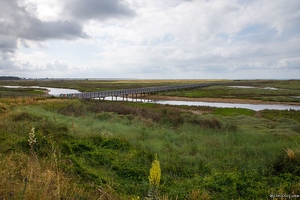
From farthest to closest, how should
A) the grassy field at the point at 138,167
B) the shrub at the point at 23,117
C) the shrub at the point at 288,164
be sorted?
the shrub at the point at 23,117
the shrub at the point at 288,164
the grassy field at the point at 138,167

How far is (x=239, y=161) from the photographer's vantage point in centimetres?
793

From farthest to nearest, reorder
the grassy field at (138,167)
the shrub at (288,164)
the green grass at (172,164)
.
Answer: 1. the shrub at (288,164)
2. the green grass at (172,164)
3. the grassy field at (138,167)

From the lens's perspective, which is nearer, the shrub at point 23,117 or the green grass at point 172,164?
the green grass at point 172,164

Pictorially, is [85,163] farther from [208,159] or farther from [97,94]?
[97,94]

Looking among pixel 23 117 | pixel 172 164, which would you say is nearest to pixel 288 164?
pixel 172 164

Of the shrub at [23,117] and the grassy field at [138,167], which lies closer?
the grassy field at [138,167]

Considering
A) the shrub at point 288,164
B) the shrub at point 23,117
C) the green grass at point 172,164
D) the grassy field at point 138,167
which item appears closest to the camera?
the grassy field at point 138,167

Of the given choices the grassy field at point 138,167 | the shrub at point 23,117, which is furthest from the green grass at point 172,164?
the shrub at point 23,117

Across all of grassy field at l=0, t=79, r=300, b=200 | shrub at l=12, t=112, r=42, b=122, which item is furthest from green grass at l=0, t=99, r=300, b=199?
shrub at l=12, t=112, r=42, b=122

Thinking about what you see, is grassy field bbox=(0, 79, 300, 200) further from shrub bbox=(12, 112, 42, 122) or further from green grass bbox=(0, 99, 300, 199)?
shrub bbox=(12, 112, 42, 122)

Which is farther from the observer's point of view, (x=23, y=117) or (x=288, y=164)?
(x=23, y=117)

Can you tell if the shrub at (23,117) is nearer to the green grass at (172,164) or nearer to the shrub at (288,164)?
the green grass at (172,164)

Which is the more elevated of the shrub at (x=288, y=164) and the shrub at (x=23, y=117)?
the shrub at (x=23, y=117)

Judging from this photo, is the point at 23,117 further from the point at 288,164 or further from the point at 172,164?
the point at 288,164
